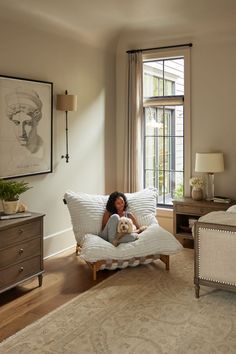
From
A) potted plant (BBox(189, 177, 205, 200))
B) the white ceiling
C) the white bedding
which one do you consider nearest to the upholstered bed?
the white bedding

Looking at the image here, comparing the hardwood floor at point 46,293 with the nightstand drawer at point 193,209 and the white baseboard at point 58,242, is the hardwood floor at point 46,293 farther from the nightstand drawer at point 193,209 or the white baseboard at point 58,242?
the nightstand drawer at point 193,209

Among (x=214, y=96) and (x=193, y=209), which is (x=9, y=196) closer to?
(x=193, y=209)

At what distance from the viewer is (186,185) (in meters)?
5.49

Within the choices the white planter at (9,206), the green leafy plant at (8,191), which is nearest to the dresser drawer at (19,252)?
the white planter at (9,206)

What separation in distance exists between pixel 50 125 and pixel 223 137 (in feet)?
7.44

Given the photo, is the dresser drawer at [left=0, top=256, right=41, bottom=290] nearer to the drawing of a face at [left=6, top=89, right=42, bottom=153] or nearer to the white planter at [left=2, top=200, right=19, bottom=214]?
the white planter at [left=2, top=200, right=19, bottom=214]

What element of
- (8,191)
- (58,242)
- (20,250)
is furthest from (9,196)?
(58,242)

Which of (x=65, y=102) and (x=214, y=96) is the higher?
(x=214, y=96)

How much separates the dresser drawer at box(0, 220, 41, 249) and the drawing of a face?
1.02m

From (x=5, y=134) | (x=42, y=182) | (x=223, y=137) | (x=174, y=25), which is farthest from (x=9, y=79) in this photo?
(x=223, y=137)

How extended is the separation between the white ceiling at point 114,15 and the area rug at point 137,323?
2959 mm

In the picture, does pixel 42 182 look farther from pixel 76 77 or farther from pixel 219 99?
pixel 219 99

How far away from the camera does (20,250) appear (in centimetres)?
359

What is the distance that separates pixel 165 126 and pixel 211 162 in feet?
3.56
